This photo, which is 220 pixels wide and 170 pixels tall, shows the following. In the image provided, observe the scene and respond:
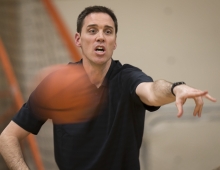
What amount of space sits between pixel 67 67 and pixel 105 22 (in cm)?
27

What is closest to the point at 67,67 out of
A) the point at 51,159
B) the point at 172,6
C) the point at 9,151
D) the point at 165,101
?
the point at 9,151

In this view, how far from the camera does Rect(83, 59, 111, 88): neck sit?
1251 millimetres

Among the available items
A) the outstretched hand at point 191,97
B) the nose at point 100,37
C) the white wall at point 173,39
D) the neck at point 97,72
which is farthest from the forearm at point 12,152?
the white wall at point 173,39

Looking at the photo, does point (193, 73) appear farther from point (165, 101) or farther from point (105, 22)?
point (165, 101)

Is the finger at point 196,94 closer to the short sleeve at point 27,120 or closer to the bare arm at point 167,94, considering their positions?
the bare arm at point 167,94

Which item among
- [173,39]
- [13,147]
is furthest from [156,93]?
[173,39]

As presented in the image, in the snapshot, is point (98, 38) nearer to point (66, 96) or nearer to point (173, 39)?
point (66, 96)

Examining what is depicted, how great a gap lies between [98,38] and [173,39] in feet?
3.72

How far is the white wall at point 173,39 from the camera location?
7.14ft

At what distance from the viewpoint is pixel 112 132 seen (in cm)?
115

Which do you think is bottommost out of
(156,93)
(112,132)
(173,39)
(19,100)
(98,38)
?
(19,100)

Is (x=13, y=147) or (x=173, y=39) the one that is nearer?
(x=13, y=147)

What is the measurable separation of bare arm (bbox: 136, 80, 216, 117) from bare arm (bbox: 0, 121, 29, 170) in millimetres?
556

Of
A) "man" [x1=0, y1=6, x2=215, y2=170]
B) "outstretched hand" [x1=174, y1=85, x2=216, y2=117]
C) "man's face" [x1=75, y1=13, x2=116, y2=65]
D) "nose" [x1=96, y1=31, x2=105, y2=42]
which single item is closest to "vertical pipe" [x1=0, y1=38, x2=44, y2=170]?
"man" [x1=0, y1=6, x2=215, y2=170]
